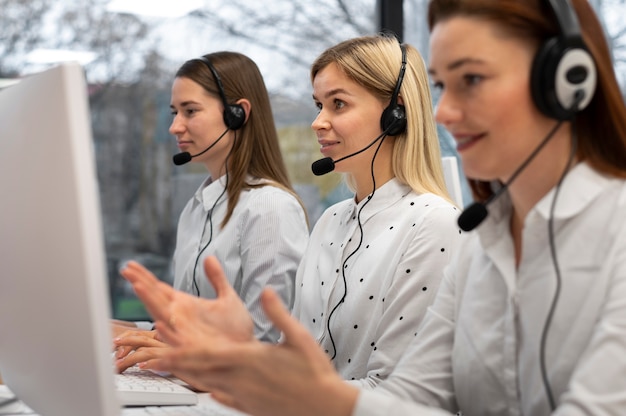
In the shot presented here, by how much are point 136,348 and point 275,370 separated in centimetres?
81

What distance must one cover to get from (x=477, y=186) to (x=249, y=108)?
1234mm

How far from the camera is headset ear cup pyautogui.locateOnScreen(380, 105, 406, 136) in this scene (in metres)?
1.70

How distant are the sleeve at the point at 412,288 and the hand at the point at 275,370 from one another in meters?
0.60

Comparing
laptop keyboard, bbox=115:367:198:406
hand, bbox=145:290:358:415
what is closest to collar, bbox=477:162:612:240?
hand, bbox=145:290:358:415

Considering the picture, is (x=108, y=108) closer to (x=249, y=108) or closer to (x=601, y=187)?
(x=249, y=108)

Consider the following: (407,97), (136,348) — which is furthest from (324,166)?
(136,348)

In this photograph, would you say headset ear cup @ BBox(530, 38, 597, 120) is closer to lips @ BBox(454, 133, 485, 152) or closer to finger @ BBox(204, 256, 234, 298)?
lips @ BBox(454, 133, 485, 152)

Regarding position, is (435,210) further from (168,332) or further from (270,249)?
(168,332)

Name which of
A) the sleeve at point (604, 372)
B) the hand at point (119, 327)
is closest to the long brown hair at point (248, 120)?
the hand at point (119, 327)

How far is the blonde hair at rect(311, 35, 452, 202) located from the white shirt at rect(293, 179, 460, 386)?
0.05m

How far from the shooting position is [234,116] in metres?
2.33

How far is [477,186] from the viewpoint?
1.25 metres

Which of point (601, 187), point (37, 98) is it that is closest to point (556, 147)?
point (601, 187)

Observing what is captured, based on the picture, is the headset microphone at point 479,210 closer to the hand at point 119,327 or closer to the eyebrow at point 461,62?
the eyebrow at point 461,62
